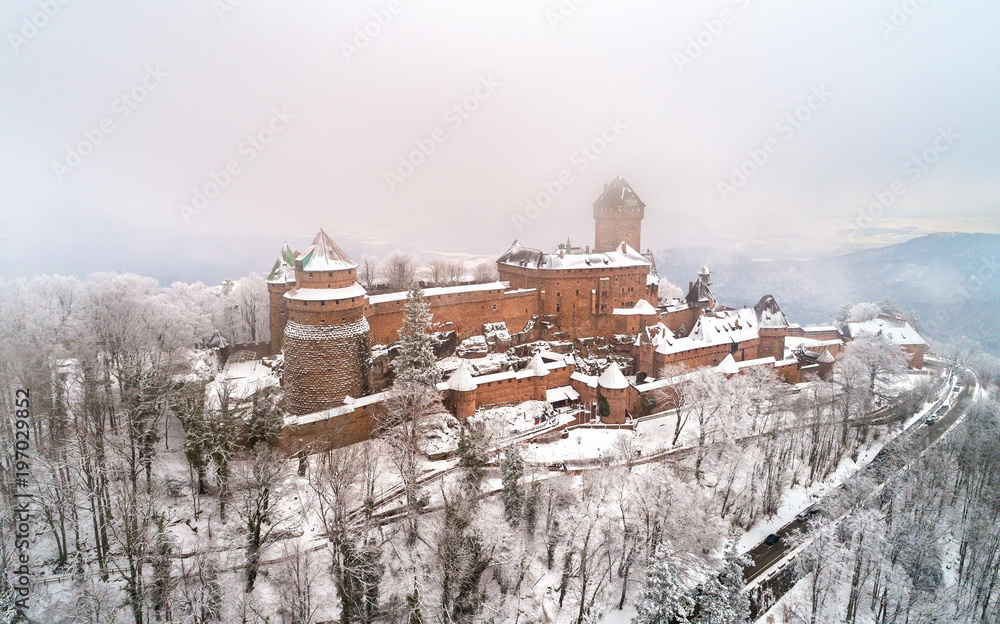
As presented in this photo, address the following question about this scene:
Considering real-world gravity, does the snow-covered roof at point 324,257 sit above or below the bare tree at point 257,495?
above

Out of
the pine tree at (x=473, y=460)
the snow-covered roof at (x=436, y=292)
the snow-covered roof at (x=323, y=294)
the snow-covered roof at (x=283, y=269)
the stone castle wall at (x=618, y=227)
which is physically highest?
the stone castle wall at (x=618, y=227)

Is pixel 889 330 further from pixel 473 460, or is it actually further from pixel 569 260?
pixel 473 460

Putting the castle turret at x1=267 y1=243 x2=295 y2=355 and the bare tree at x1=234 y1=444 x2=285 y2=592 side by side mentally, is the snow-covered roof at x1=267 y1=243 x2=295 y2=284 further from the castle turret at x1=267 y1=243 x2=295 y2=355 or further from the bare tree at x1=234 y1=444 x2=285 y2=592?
the bare tree at x1=234 y1=444 x2=285 y2=592

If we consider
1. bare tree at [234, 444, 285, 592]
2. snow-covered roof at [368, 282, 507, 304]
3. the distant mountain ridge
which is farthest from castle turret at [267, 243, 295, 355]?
the distant mountain ridge

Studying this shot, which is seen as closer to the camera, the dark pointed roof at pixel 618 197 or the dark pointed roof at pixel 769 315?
the dark pointed roof at pixel 769 315

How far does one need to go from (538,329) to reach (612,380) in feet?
28.5

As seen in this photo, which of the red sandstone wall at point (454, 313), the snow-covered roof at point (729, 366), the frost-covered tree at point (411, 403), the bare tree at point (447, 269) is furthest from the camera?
the bare tree at point (447, 269)

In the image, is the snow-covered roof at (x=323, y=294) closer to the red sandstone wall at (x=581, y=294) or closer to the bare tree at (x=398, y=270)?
the red sandstone wall at (x=581, y=294)

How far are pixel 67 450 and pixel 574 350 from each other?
26707 mm

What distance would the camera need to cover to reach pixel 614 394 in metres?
27.3

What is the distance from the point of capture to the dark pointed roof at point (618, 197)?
1710 inches

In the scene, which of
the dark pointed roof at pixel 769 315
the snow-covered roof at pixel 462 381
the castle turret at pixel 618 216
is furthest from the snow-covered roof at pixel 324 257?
the dark pointed roof at pixel 769 315

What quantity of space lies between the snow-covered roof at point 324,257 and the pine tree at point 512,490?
12.3 m

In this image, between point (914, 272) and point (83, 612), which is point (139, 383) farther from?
point (914, 272)
